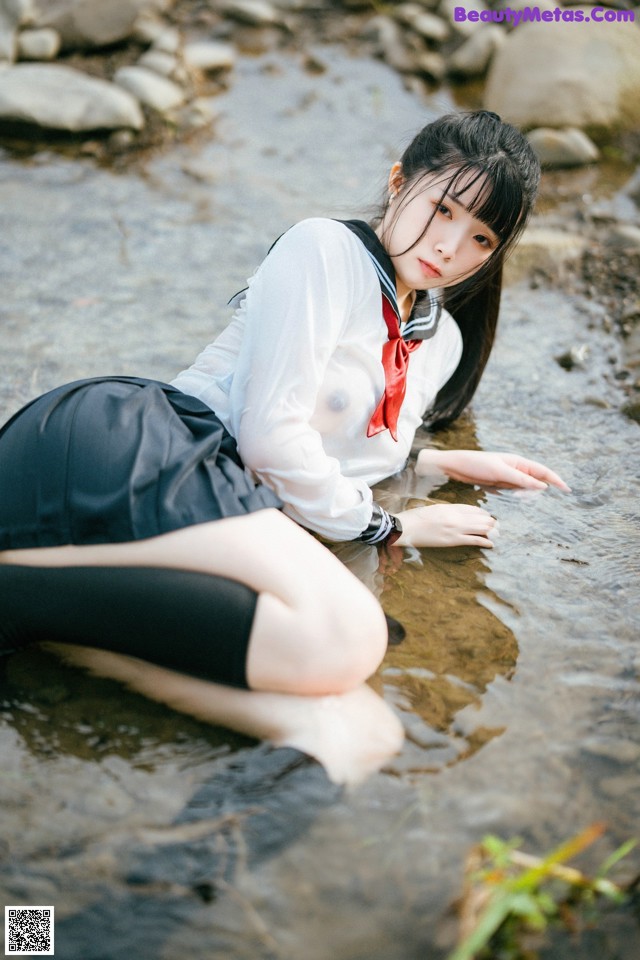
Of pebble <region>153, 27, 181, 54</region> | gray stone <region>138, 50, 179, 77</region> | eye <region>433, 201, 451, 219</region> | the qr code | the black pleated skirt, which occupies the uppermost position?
eye <region>433, 201, 451, 219</region>

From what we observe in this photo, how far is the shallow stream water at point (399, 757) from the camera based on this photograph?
5.74 feet

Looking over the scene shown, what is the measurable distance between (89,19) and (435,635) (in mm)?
5280

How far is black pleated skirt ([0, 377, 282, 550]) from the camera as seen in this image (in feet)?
6.54

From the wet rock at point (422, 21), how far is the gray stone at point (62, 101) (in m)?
2.33

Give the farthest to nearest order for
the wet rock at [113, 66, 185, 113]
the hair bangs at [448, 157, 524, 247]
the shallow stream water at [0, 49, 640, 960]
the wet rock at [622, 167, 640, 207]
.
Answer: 1. the wet rock at [113, 66, 185, 113]
2. the wet rock at [622, 167, 640, 207]
3. the hair bangs at [448, 157, 524, 247]
4. the shallow stream water at [0, 49, 640, 960]

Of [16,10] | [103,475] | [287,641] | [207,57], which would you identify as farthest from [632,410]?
[16,10]

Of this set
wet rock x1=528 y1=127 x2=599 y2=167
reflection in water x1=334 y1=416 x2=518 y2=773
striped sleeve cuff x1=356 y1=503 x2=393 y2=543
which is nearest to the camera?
reflection in water x1=334 y1=416 x2=518 y2=773

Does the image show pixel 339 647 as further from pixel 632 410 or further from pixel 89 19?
pixel 89 19

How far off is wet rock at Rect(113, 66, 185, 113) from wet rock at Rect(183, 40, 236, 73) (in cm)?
46

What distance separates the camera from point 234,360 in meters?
2.50

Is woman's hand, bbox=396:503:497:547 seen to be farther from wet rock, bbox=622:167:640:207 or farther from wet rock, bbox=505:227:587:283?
wet rock, bbox=622:167:640:207

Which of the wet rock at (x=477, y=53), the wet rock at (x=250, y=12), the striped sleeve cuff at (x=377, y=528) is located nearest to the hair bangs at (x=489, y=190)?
the striped sleeve cuff at (x=377, y=528)

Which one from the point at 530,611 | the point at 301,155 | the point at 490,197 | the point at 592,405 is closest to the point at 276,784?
the point at 530,611

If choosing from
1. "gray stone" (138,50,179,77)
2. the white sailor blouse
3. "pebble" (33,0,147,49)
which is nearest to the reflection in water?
the white sailor blouse
